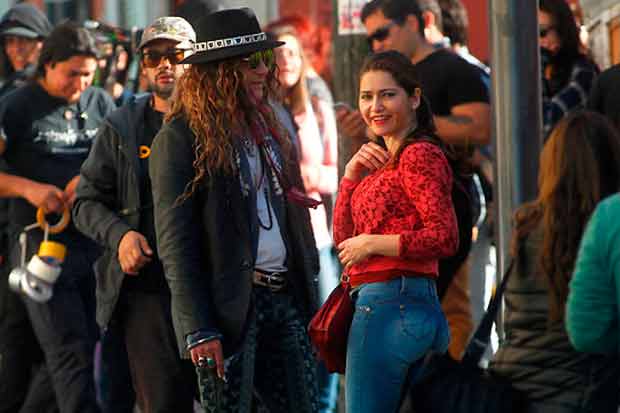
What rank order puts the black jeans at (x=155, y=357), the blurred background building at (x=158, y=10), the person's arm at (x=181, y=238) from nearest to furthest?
the person's arm at (x=181, y=238) < the black jeans at (x=155, y=357) < the blurred background building at (x=158, y=10)

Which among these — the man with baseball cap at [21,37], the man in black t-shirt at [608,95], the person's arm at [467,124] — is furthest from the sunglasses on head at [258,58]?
the man with baseball cap at [21,37]

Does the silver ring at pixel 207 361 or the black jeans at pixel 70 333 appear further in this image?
the black jeans at pixel 70 333

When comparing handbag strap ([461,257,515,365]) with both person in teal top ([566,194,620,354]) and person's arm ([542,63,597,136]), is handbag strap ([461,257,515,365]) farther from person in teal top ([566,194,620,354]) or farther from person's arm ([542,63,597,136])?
person's arm ([542,63,597,136])

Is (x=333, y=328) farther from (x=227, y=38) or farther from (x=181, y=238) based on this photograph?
(x=227, y=38)

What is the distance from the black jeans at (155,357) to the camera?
672cm

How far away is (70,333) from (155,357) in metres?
2.05

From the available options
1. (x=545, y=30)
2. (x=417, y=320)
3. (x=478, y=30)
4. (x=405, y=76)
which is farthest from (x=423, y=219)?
(x=478, y=30)

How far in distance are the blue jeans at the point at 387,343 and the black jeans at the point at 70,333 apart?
3.10 m

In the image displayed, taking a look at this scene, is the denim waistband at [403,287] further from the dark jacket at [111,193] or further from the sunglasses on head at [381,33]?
the sunglasses on head at [381,33]

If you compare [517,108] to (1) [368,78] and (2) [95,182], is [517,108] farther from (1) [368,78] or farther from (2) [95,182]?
(2) [95,182]

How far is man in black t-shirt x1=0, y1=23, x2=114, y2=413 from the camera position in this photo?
875 centimetres

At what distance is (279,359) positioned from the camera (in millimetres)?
6188

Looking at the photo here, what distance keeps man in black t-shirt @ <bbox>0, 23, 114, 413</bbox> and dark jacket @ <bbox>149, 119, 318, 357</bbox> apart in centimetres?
266

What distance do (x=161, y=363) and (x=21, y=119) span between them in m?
2.58
